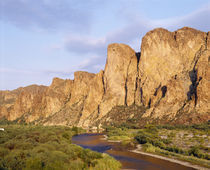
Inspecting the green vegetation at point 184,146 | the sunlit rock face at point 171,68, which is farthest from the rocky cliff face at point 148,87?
the green vegetation at point 184,146

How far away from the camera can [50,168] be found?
63.4ft

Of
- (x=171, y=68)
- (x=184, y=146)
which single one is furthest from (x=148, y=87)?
(x=184, y=146)

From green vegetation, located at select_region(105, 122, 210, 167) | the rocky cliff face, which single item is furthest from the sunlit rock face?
green vegetation, located at select_region(105, 122, 210, 167)

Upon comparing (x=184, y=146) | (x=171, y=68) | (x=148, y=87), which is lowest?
(x=184, y=146)

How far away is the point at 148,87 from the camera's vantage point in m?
96.4

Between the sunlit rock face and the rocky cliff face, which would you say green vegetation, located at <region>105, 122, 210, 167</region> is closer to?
the rocky cliff face

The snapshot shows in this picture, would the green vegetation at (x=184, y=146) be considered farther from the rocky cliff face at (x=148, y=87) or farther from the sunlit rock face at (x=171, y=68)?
the sunlit rock face at (x=171, y=68)

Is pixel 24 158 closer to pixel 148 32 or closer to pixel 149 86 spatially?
pixel 149 86

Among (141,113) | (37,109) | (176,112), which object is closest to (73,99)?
(37,109)

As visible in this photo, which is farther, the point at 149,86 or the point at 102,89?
the point at 102,89

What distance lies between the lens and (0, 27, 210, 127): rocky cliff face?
73.7 metres

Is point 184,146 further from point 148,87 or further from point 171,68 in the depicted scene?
point 171,68

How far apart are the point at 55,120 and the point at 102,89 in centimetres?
3573

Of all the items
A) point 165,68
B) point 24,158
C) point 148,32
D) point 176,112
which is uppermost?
point 148,32
